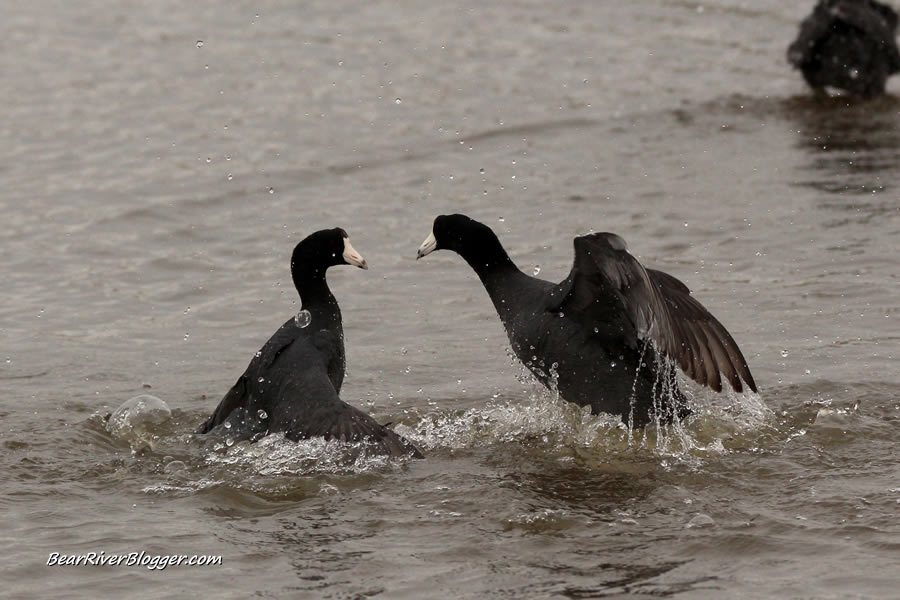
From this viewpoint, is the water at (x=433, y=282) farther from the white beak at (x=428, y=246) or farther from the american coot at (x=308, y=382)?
the white beak at (x=428, y=246)

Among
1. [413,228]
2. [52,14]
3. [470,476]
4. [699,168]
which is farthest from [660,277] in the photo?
[52,14]

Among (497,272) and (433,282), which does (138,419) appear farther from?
(433,282)

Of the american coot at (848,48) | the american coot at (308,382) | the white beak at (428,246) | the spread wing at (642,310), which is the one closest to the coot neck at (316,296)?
the american coot at (308,382)

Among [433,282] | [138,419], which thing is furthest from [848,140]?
[138,419]

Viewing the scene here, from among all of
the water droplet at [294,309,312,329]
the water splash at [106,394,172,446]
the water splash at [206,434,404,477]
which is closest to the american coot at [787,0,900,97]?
the water droplet at [294,309,312,329]

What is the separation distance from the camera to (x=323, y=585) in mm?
4688

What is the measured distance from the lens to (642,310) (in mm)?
5645

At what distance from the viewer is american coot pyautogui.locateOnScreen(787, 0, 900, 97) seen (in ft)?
38.8

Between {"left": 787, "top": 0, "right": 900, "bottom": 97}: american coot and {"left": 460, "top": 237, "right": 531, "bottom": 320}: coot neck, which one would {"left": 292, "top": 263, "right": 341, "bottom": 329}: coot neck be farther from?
{"left": 787, "top": 0, "right": 900, "bottom": 97}: american coot

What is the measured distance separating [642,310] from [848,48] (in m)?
7.01

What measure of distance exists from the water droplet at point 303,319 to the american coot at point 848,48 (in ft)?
22.9

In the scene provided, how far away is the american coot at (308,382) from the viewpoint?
565 centimetres

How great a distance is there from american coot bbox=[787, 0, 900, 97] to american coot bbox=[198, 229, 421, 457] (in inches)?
266

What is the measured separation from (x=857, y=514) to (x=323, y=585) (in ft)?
6.21
